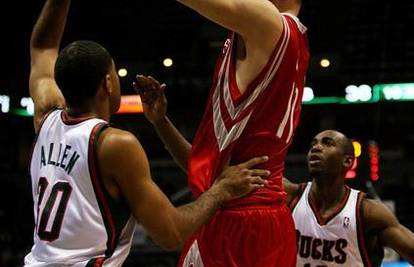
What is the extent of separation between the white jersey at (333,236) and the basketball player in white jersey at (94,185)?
6.58 feet

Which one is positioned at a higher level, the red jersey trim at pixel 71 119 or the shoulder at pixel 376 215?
the red jersey trim at pixel 71 119

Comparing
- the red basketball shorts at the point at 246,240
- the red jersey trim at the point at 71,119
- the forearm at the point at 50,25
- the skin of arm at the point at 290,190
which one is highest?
the forearm at the point at 50,25

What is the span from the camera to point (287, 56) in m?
2.72

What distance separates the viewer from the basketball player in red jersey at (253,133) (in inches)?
106

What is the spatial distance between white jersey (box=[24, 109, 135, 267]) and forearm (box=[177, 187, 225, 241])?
0.18 meters

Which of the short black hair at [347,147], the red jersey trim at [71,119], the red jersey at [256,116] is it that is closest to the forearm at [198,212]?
the red jersey at [256,116]

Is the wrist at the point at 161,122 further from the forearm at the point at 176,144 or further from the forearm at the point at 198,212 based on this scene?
the forearm at the point at 198,212

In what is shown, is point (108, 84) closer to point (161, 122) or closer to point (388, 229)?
point (161, 122)

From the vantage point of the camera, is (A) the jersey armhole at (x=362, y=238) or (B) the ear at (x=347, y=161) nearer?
(A) the jersey armhole at (x=362, y=238)

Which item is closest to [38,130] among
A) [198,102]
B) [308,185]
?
[308,185]

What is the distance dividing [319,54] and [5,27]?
6207 millimetres

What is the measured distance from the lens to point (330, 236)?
4691mm

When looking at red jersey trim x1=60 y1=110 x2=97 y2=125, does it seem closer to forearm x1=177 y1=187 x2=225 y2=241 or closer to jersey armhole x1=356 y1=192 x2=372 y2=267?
forearm x1=177 y1=187 x2=225 y2=241

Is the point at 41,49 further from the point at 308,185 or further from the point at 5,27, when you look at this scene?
the point at 5,27
